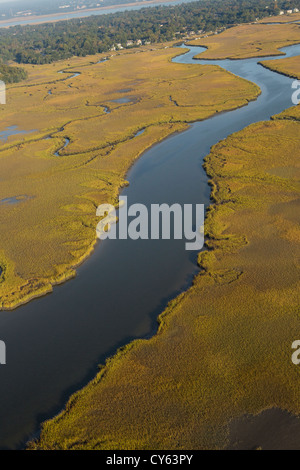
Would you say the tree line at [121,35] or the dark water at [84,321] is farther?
the tree line at [121,35]

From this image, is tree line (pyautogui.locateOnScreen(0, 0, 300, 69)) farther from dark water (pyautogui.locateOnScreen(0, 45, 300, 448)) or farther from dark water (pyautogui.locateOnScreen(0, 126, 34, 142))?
dark water (pyautogui.locateOnScreen(0, 45, 300, 448))

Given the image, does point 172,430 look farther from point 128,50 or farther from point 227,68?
point 128,50

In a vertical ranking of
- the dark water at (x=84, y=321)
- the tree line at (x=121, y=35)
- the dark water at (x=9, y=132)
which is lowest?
the dark water at (x=84, y=321)

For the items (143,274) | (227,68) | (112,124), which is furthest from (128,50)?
(143,274)

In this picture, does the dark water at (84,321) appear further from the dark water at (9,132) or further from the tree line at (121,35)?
the tree line at (121,35)

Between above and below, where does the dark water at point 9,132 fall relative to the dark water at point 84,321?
above

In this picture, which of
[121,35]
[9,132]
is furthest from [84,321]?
[121,35]

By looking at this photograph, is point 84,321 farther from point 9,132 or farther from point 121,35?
point 121,35

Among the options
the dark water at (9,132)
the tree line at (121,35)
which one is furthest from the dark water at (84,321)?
the tree line at (121,35)
